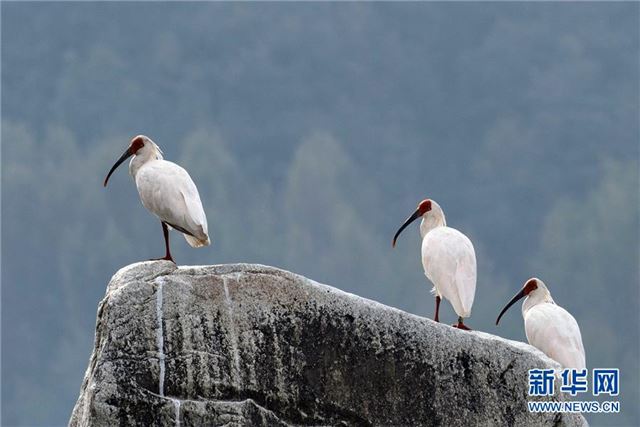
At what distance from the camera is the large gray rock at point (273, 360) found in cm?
1388

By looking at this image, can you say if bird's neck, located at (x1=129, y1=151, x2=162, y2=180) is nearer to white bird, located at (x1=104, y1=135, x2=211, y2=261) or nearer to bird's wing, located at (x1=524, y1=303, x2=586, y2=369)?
white bird, located at (x1=104, y1=135, x2=211, y2=261)

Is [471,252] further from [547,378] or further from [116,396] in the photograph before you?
[116,396]

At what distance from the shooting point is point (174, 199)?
1661cm

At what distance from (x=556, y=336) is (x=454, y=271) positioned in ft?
5.22

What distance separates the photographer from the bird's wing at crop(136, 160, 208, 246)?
16531 millimetres

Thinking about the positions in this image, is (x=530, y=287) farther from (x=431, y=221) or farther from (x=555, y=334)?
(x=555, y=334)

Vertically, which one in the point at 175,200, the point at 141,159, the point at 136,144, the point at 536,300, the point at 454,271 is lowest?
the point at 175,200

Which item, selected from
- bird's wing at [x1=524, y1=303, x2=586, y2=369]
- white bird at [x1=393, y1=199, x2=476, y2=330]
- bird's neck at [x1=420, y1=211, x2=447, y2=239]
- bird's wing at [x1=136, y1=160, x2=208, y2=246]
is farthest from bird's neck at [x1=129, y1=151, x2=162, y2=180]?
bird's wing at [x1=524, y1=303, x2=586, y2=369]

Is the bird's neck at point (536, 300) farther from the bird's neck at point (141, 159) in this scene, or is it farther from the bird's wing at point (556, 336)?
the bird's neck at point (141, 159)

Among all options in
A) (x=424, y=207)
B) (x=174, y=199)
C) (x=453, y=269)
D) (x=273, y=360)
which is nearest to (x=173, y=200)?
(x=174, y=199)

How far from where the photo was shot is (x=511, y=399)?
15258 mm

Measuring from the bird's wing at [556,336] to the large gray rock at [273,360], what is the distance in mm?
2703

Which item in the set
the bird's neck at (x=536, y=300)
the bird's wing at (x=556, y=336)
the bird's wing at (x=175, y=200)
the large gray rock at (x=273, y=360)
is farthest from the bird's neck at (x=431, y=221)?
the large gray rock at (x=273, y=360)

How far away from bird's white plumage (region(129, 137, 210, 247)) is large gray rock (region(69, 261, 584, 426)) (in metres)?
1.98
